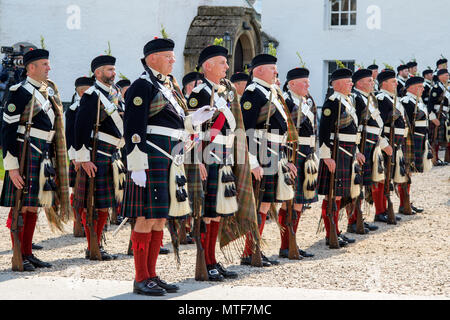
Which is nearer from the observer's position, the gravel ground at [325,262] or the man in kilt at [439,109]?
the gravel ground at [325,262]

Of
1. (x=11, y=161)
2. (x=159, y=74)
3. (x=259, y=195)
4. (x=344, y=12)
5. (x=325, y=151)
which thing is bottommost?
(x=259, y=195)

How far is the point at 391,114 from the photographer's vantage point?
28.8ft

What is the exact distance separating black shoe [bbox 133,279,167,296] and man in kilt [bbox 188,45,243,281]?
0.75 meters

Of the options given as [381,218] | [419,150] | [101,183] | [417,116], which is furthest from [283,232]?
[419,150]

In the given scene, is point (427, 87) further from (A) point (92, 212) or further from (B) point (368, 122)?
(A) point (92, 212)

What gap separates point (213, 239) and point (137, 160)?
125 centimetres

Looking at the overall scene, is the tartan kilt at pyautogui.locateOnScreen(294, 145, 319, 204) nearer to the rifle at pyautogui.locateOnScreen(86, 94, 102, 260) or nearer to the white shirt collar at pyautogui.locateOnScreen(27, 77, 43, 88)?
the rifle at pyautogui.locateOnScreen(86, 94, 102, 260)

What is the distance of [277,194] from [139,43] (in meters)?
11.2

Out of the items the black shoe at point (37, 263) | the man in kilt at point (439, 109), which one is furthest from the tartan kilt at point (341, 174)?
the man in kilt at point (439, 109)

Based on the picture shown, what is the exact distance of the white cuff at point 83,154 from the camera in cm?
639

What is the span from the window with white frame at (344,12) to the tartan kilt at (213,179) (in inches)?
666

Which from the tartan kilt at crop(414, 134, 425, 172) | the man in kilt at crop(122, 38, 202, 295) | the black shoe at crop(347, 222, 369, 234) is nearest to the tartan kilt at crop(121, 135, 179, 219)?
the man in kilt at crop(122, 38, 202, 295)

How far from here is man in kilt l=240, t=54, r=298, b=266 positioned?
6199 millimetres

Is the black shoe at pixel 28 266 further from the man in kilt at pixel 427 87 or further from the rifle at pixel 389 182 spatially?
the man in kilt at pixel 427 87
